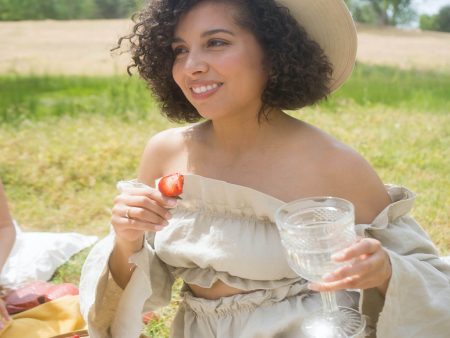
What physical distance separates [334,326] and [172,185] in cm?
66

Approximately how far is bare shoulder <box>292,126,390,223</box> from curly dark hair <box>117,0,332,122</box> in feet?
0.84

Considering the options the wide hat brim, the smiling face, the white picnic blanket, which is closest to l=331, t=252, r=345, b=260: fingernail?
the smiling face

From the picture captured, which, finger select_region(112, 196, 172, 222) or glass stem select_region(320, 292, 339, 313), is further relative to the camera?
finger select_region(112, 196, 172, 222)

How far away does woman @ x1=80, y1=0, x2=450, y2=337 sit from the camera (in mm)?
2281

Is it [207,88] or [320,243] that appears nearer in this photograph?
[320,243]

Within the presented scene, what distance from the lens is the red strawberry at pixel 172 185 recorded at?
204cm

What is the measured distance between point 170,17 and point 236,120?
46cm

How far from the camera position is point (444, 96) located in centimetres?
878

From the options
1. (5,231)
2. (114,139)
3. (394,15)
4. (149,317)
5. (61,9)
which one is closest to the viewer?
(5,231)

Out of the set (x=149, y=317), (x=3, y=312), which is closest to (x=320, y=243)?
(x=3, y=312)

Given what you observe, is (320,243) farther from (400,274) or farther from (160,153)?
(160,153)

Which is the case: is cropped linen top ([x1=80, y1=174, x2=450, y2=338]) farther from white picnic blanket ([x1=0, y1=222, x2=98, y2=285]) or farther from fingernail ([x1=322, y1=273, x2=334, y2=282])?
white picnic blanket ([x1=0, y1=222, x2=98, y2=285])

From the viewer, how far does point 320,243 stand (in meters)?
1.74

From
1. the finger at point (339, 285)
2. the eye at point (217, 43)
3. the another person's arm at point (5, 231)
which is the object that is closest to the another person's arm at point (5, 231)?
the another person's arm at point (5, 231)
